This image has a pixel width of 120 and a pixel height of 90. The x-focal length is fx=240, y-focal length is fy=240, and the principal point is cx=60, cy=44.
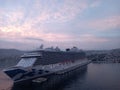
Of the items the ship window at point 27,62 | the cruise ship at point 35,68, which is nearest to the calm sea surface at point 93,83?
the cruise ship at point 35,68

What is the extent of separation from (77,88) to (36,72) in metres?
4.81

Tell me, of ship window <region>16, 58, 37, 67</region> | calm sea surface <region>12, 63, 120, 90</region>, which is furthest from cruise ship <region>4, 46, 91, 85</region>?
calm sea surface <region>12, 63, 120, 90</region>

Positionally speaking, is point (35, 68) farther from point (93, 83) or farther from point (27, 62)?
point (93, 83)

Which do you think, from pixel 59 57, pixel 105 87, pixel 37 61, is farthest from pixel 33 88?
pixel 59 57

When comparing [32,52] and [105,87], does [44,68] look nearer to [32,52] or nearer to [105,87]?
[32,52]

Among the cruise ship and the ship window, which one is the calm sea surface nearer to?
the cruise ship

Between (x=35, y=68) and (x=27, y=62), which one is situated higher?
(x=27, y=62)

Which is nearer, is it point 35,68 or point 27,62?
point 35,68

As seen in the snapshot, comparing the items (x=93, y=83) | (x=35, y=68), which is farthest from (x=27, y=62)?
(x=93, y=83)

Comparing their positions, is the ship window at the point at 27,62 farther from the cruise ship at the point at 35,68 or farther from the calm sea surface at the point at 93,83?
the calm sea surface at the point at 93,83

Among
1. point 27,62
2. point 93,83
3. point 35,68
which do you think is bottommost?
point 93,83

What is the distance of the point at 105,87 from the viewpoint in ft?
85.2

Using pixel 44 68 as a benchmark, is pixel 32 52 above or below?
above

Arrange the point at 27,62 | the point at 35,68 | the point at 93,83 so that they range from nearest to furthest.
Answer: the point at 35,68
the point at 27,62
the point at 93,83
